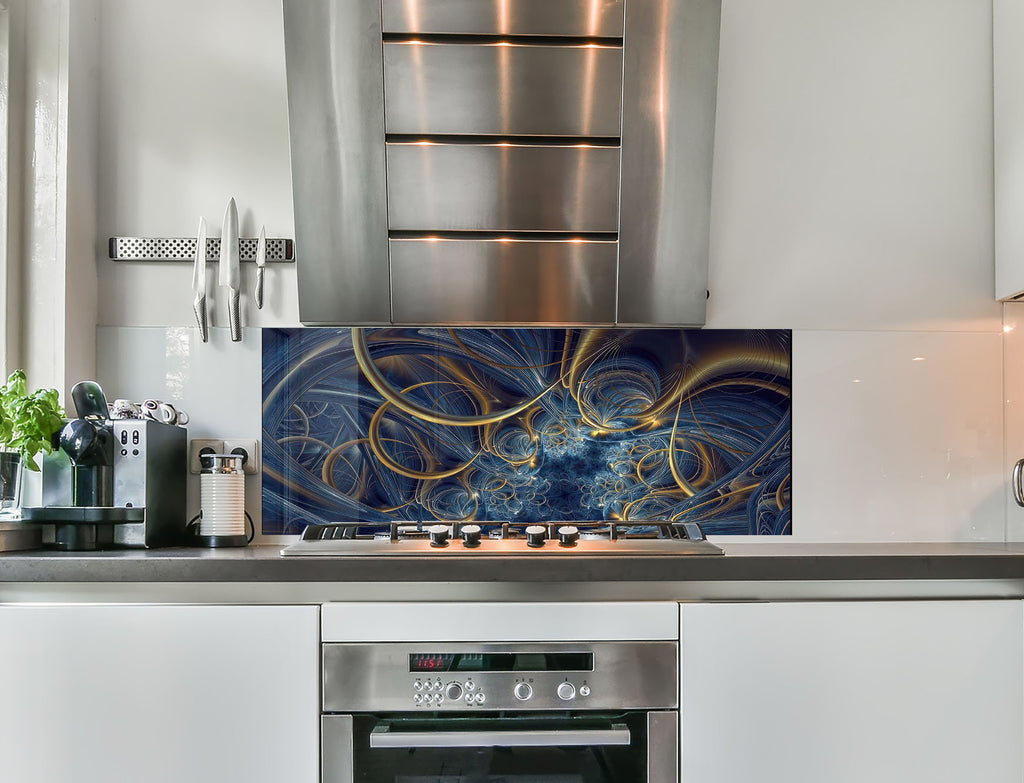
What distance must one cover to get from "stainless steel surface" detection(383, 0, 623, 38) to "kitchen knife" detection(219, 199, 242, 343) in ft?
1.95

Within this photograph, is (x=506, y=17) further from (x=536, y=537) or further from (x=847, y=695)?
(x=847, y=695)

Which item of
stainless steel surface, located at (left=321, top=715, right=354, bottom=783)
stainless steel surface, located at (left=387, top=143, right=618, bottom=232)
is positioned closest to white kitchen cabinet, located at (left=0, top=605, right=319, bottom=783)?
stainless steel surface, located at (left=321, top=715, right=354, bottom=783)

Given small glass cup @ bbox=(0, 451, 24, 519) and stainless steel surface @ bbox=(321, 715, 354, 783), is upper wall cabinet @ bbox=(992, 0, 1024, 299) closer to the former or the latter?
stainless steel surface @ bbox=(321, 715, 354, 783)

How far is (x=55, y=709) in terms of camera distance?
1463 mm

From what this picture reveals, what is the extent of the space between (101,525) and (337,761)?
2.34 feet

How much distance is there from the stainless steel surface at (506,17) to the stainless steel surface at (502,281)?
1.49 ft

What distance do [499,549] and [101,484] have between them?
0.85m

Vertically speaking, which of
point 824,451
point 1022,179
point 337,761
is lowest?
point 337,761

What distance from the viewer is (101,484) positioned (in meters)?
1.71

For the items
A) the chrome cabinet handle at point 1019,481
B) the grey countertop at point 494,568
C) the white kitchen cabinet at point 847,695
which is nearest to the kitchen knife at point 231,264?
the grey countertop at point 494,568

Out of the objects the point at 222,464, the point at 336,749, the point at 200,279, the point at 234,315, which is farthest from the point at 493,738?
the point at 200,279

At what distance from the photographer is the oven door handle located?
4.72 ft

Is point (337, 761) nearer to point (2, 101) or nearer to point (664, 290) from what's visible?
point (664, 290)

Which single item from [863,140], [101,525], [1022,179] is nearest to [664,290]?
[863,140]
